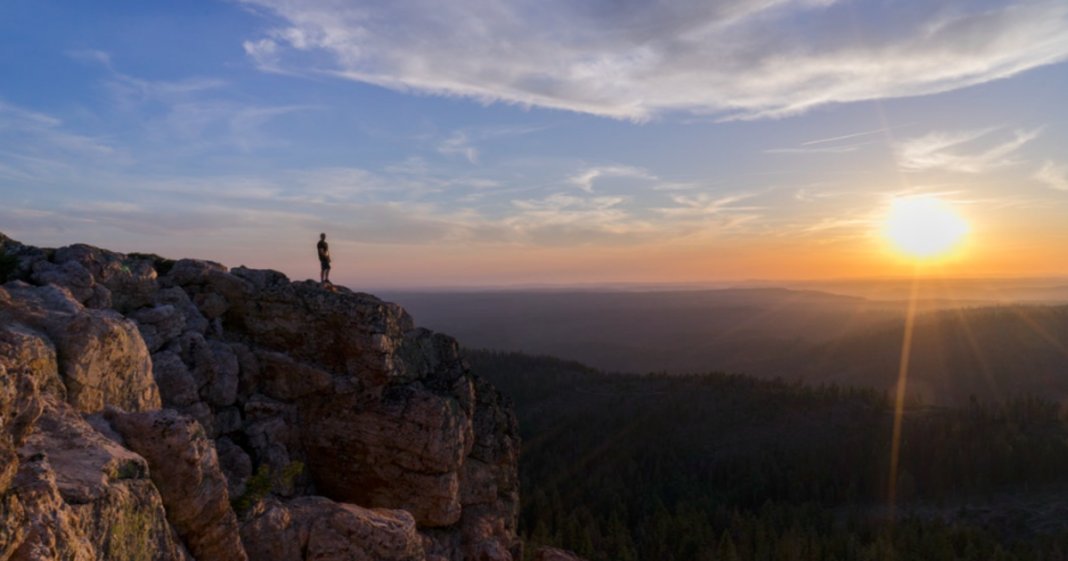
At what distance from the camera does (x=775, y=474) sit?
52.6 metres

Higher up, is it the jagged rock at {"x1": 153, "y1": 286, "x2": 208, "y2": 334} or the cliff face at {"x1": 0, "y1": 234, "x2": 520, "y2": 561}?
the jagged rock at {"x1": 153, "y1": 286, "x2": 208, "y2": 334}

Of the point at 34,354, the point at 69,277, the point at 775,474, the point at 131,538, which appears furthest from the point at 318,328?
the point at 775,474

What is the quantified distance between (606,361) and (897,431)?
10353 centimetres

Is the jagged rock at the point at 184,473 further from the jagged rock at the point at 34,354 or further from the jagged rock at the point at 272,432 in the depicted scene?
the jagged rock at the point at 272,432

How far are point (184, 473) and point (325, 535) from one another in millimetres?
3337

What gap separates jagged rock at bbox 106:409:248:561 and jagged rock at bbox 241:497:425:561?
57.6 inches

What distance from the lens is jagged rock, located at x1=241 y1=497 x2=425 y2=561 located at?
461 inches

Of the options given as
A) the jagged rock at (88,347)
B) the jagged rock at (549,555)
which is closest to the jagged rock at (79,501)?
the jagged rock at (88,347)

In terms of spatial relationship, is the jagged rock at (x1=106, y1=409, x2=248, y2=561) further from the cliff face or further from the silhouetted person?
the silhouetted person

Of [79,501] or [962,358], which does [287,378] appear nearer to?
[79,501]

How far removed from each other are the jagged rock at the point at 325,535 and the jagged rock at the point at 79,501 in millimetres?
2260

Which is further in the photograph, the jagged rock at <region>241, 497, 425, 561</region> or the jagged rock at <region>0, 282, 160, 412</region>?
the jagged rock at <region>241, 497, 425, 561</region>

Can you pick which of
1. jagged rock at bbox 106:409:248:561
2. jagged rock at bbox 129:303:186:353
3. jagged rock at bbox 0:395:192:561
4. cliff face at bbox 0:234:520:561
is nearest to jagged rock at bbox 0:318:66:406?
cliff face at bbox 0:234:520:561

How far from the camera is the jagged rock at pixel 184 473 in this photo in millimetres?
9555
